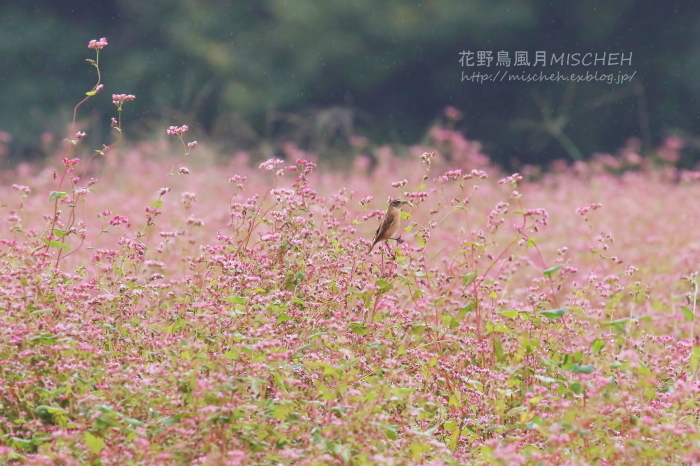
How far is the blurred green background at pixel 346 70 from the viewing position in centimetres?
1927

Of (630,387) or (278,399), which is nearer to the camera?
(278,399)

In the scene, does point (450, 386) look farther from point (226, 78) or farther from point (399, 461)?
point (226, 78)

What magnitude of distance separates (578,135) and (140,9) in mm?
10509

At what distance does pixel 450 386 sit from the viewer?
3900 millimetres

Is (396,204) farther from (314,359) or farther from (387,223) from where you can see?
(314,359)

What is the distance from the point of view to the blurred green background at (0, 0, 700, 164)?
1927cm

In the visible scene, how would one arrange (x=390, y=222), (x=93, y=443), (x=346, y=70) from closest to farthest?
(x=93, y=443), (x=390, y=222), (x=346, y=70)

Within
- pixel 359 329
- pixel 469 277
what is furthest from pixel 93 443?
pixel 469 277

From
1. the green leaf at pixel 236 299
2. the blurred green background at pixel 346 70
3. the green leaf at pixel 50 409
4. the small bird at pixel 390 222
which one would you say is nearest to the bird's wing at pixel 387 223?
the small bird at pixel 390 222

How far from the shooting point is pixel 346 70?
20391 millimetres

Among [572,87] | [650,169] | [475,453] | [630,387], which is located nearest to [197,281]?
[475,453]

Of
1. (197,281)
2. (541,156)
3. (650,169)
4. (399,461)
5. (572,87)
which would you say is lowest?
(399,461)

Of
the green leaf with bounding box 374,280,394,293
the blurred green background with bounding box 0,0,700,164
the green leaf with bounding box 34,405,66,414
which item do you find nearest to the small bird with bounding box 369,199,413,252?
the green leaf with bounding box 374,280,394,293

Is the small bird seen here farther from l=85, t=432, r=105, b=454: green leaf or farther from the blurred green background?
the blurred green background
